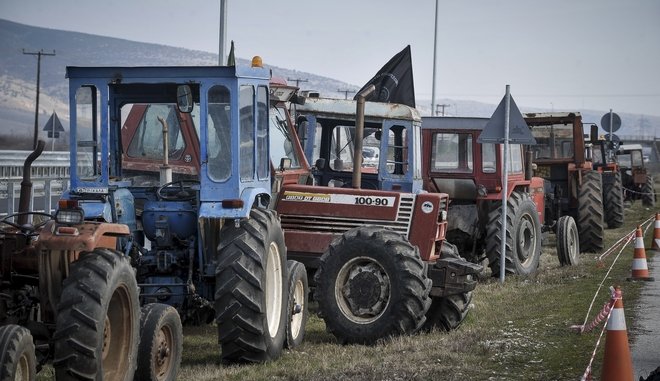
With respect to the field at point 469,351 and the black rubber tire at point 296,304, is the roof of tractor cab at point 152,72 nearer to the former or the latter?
the black rubber tire at point 296,304

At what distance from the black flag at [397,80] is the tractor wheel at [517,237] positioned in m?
2.43

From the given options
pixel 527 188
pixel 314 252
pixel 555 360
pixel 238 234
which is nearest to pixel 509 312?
pixel 314 252

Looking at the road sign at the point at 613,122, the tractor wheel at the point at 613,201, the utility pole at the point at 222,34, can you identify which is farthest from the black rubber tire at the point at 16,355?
the road sign at the point at 613,122

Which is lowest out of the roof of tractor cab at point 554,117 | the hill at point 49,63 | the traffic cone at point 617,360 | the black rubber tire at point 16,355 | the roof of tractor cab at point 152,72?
the traffic cone at point 617,360

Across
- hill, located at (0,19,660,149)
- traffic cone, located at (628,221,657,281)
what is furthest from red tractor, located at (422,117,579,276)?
hill, located at (0,19,660,149)

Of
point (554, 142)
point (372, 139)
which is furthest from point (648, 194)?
point (372, 139)

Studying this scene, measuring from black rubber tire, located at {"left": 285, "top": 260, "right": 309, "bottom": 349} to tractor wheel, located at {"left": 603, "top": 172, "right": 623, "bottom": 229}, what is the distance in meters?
21.9

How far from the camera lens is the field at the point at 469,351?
988cm

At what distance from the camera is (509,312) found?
14.4 m

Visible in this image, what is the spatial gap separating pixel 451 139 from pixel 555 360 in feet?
29.6

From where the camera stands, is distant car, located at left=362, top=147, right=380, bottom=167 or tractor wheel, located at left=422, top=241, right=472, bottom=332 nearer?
tractor wheel, located at left=422, top=241, right=472, bottom=332

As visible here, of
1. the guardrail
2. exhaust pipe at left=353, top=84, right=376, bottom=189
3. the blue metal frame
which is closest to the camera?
the blue metal frame

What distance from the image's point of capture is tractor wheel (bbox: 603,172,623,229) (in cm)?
3247

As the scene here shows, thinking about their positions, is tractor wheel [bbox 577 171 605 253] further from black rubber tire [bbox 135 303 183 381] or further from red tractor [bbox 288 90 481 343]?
black rubber tire [bbox 135 303 183 381]
